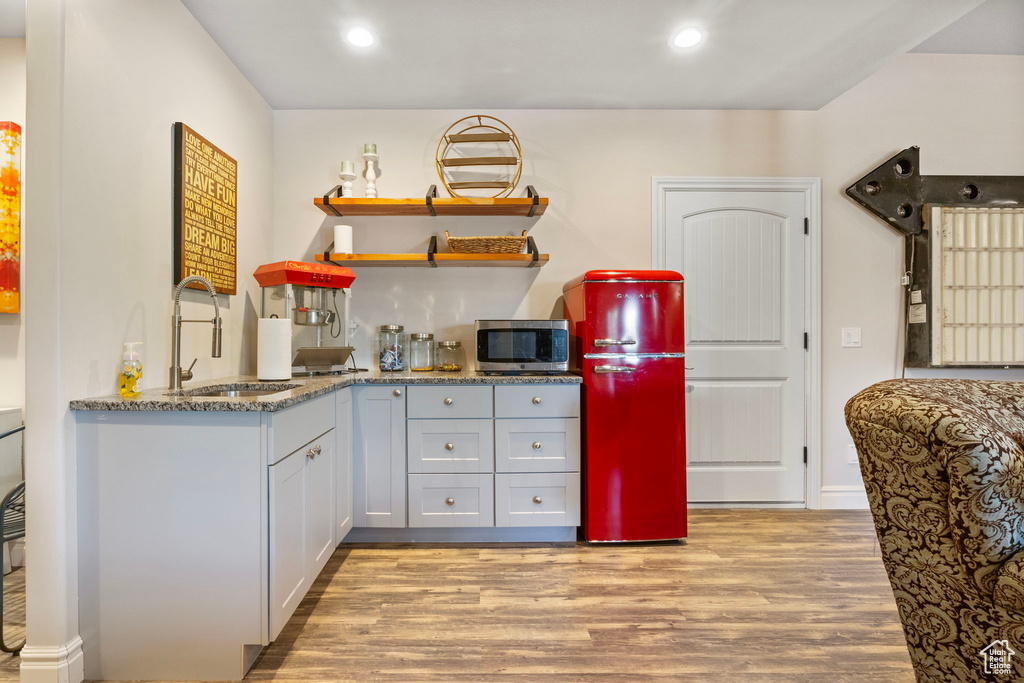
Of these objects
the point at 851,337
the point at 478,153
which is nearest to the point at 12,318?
the point at 478,153

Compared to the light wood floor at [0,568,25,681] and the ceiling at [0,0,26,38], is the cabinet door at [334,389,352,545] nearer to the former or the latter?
the light wood floor at [0,568,25,681]

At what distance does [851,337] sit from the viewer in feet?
10.6

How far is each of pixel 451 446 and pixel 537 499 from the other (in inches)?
20.3

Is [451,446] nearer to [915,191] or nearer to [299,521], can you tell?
[299,521]

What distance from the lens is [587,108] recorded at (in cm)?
321

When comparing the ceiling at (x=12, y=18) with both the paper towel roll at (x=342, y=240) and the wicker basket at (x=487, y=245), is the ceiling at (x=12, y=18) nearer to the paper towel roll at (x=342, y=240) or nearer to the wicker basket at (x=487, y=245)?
the paper towel roll at (x=342, y=240)

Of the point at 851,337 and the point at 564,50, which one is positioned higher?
the point at 564,50

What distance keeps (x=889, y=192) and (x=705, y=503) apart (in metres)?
2.22

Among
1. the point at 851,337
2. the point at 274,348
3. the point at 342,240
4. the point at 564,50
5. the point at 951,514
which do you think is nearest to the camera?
the point at 951,514

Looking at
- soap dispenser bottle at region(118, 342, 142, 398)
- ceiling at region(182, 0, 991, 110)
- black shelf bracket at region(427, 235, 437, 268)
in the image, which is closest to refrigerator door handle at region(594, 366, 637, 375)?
black shelf bracket at region(427, 235, 437, 268)

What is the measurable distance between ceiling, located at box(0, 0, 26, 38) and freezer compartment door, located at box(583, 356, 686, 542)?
116 inches

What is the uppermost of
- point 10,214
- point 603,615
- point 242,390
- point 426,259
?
point 10,214

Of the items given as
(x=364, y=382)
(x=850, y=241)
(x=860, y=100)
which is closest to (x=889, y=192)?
(x=850, y=241)

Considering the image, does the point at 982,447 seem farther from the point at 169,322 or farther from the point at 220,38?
the point at 220,38
